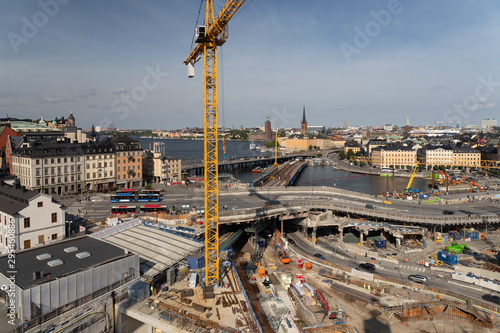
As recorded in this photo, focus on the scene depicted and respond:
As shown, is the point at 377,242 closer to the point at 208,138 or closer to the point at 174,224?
the point at 174,224

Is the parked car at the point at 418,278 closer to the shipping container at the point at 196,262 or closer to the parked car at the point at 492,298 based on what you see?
the parked car at the point at 492,298

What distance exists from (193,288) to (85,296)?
17.1ft

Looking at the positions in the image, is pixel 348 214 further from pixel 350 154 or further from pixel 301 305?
pixel 350 154

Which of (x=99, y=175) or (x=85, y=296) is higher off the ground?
(x=99, y=175)

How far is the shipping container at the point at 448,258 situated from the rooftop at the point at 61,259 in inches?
1001

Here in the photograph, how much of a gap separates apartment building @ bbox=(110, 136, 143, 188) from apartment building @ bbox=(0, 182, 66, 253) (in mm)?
27042

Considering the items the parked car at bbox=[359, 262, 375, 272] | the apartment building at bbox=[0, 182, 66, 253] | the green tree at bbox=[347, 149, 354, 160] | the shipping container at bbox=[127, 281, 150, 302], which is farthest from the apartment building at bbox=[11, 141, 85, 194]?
the green tree at bbox=[347, 149, 354, 160]

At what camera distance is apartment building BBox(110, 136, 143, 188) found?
5269cm

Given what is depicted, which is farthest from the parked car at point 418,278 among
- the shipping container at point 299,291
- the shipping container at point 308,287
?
the shipping container at point 299,291

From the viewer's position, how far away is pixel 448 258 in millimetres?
28594

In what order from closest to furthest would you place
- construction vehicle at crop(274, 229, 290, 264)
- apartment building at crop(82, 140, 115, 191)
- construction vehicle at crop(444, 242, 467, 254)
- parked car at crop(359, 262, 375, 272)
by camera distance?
parked car at crop(359, 262, 375, 272)
construction vehicle at crop(274, 229, 290, 264)
construction vehicle at crop(444, 242, 467, 254)
apartment building at crop(82, 140, 115, 191)

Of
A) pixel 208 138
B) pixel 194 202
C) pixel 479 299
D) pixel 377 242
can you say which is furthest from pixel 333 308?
pixel 194 202

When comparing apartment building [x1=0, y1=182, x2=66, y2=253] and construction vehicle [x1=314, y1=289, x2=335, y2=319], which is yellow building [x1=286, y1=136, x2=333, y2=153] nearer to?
apartment building [x1=0, y1=182, x2=66, y2=253]

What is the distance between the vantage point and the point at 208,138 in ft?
67.6
